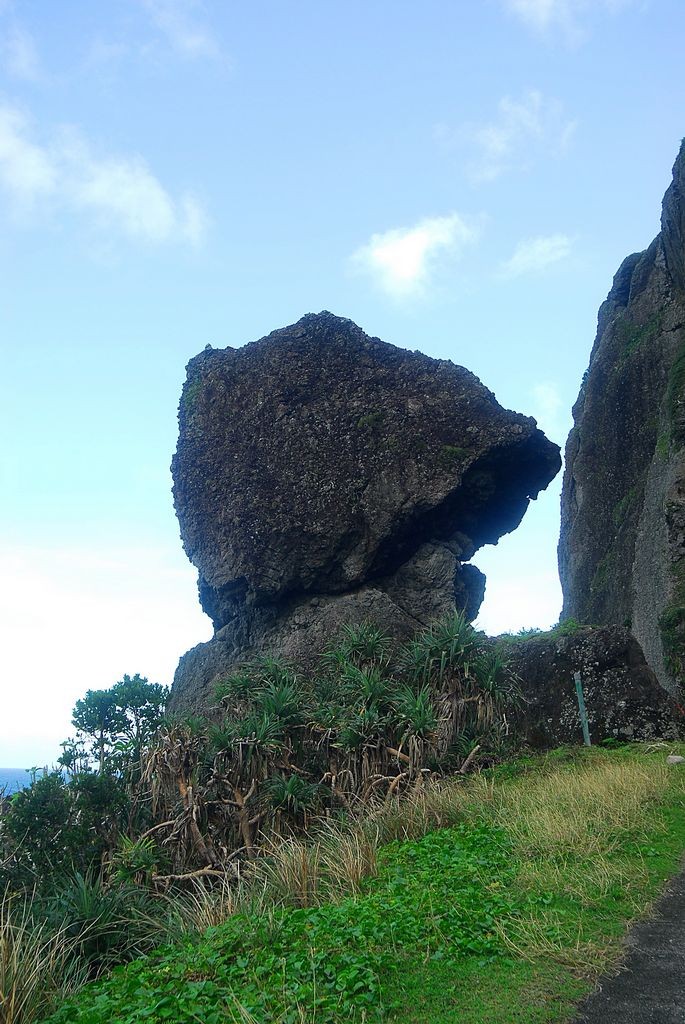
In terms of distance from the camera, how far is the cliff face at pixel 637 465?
932 inches

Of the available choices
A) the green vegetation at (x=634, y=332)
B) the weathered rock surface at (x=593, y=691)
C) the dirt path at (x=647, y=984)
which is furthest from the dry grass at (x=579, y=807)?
the green vegetation at (x=634, y=332)

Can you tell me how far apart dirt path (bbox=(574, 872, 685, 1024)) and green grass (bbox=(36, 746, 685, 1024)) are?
14 cm

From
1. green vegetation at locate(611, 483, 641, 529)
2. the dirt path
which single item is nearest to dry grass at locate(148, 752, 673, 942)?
the dirt path

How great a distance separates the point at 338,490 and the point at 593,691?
9253 mm

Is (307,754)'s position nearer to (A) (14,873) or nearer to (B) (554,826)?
(A) (14,873)

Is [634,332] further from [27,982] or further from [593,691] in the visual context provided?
[27,982]

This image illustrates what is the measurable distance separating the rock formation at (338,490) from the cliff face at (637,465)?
13.0ft

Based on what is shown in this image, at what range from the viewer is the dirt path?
16.8ft

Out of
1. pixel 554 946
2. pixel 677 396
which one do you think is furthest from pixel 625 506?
pixel 554 946

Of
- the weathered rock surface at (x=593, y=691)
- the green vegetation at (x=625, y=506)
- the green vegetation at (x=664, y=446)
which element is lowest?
the weathered rock surface at (x=593, y=691)

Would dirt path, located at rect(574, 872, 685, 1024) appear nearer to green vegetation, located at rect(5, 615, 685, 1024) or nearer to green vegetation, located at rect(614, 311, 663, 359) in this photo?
green vegetation, located at rect(5, 615, 685, 1024)

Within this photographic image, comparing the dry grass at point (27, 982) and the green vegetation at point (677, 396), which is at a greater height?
the green vegetation at point (677, 396)

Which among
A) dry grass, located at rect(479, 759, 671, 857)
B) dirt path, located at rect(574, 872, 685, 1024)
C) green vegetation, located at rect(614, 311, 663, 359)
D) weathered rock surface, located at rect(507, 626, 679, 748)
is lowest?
dirt path, located at rect(574, 872, 685, 1024)

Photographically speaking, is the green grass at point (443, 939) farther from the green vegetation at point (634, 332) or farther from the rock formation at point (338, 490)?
the green vegetation at point (634, 332)
